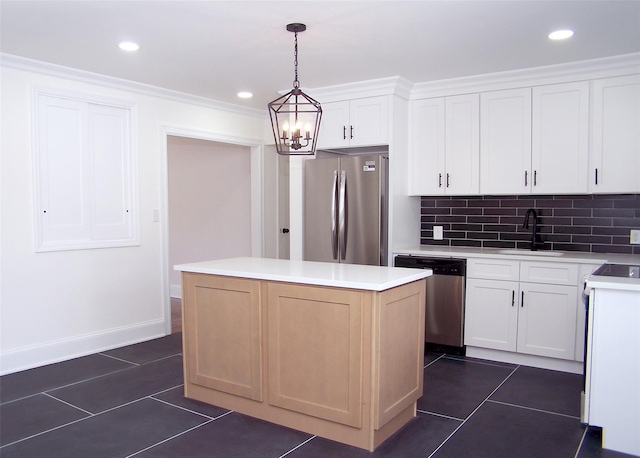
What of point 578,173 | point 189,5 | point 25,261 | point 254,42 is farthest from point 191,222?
point 578,173

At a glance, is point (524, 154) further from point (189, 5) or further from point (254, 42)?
point (189, 5)

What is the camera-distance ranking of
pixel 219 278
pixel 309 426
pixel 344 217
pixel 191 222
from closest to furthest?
pixel 309 426 → pixel 219 278 → pixel 344 217 → pixel 191 222

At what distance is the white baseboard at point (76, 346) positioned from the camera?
3689 mm

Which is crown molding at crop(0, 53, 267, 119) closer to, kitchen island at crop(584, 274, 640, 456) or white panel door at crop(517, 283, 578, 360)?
white panel door at crop(517, 283, 578, 360)

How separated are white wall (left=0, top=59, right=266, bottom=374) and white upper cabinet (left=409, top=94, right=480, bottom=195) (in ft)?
6.88

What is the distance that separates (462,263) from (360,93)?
172 centimetres

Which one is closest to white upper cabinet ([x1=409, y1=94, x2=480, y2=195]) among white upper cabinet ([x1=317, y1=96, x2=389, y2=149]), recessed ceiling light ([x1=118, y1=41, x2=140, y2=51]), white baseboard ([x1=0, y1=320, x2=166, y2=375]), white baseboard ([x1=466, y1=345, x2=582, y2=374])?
white upper cabinet ([x1=317, y1=96, x2=389, y2=149])

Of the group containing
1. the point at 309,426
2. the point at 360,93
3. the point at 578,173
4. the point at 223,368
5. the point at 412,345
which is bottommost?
the point at 309,426

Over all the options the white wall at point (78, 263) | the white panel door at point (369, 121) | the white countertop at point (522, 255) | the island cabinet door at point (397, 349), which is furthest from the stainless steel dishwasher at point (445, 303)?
the white wall at point (78, 263)

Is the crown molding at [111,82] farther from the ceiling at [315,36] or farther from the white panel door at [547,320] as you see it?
the white panel door at [547,320]

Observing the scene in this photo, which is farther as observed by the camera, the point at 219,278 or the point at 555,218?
the point at 555,218

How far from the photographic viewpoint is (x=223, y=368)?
3010 mm

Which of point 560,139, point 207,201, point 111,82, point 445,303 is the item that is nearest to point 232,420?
point 445,303

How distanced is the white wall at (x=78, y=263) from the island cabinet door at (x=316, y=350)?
2.12 meters
